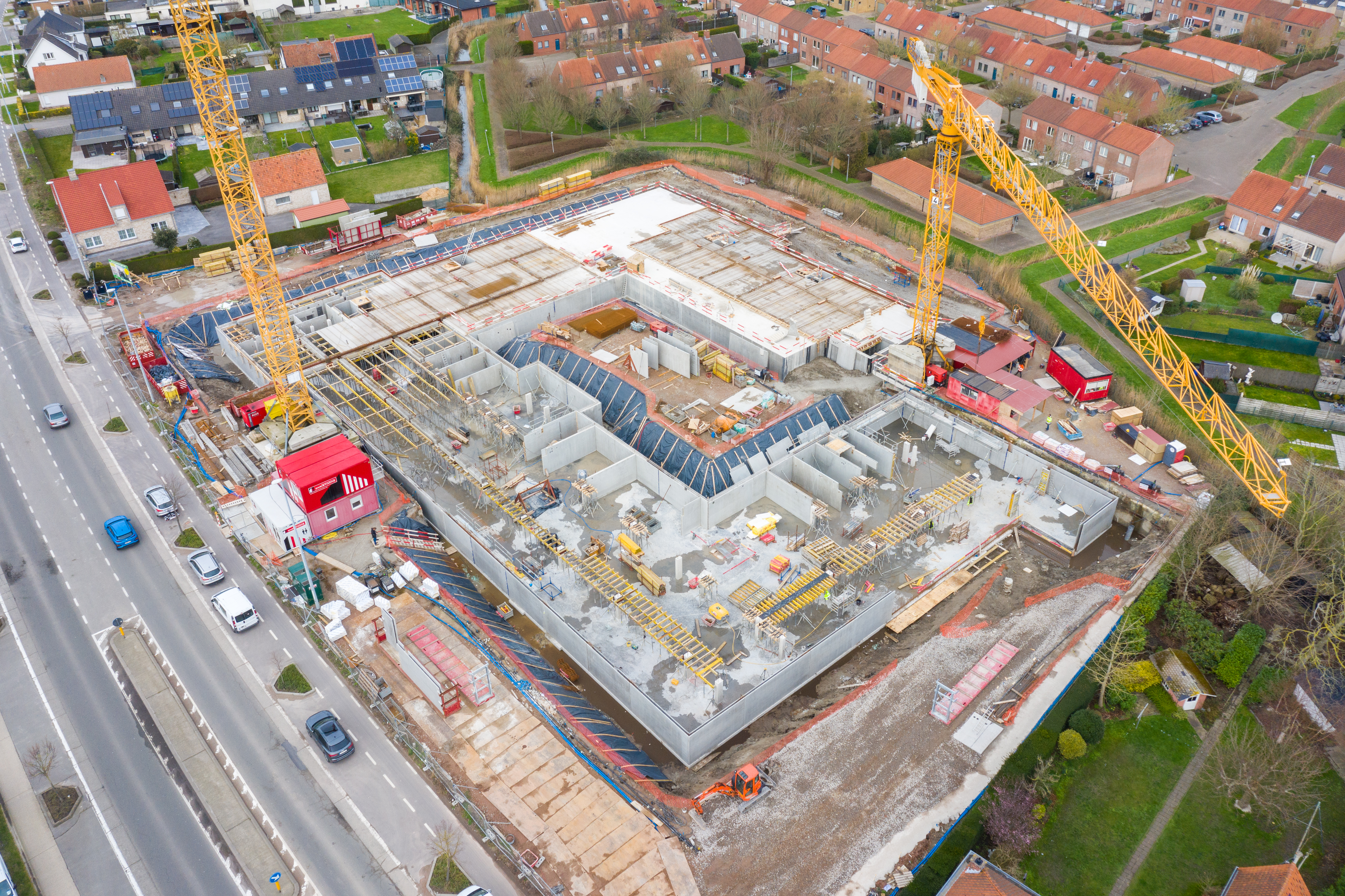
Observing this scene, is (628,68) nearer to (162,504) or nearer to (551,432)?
(551,432)

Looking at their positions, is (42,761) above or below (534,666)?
above

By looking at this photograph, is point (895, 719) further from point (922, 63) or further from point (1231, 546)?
point (922, 63)

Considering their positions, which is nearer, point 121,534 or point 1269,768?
point 1269,768

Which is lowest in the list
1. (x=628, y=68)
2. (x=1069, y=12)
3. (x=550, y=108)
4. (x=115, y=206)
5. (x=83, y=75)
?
(x=115, y=206)

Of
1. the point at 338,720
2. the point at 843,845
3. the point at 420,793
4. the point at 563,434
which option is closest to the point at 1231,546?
the point at 843,845

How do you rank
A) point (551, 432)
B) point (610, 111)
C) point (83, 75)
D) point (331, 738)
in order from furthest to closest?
point (83, 75)
point (610, 111)
point (551, 432)
point (331, 738)

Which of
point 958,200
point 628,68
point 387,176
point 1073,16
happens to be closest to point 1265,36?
point 1073,16
